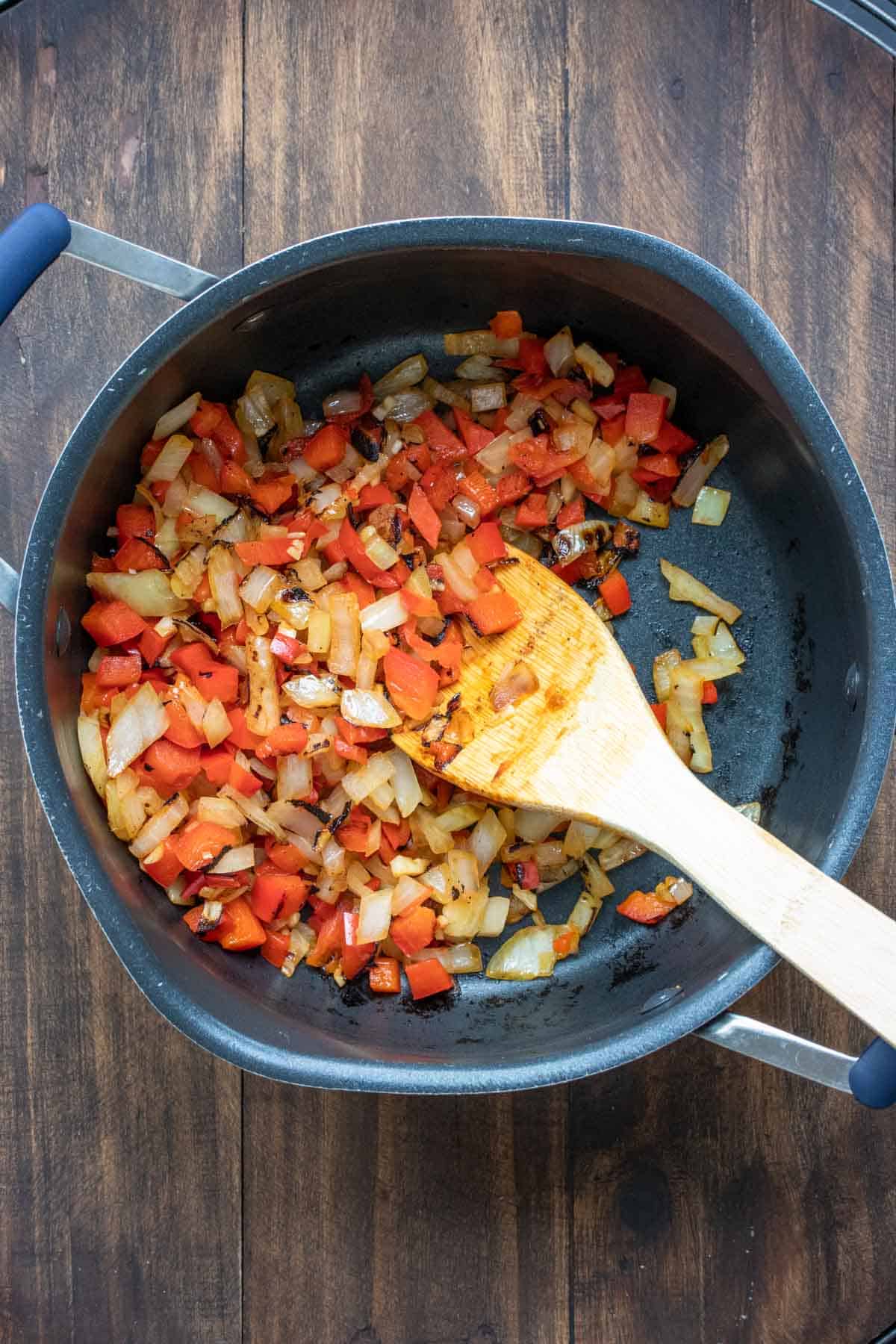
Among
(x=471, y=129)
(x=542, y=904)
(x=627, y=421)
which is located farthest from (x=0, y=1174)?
(x=471, y=129)

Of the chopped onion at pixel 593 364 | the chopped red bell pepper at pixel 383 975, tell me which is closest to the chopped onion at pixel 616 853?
the chopped red bell pepper at pixel 383 975

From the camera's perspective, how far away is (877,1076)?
1.15 meters

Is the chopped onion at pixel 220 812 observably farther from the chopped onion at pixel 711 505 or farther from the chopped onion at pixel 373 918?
the chopped onion at pixel 711 505

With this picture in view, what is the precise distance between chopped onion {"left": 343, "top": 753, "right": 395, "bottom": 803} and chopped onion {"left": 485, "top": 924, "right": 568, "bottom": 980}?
32 cm

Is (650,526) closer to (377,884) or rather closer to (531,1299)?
(377,884)

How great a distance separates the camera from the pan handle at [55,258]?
118cm

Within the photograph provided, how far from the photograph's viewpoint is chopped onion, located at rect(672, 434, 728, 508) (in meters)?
1.55

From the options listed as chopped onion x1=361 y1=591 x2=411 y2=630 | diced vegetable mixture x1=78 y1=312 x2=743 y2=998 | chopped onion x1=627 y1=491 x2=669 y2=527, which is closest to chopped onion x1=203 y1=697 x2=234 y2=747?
diced vegetable mixture x1=78 y1=312 x2=743 y2=998

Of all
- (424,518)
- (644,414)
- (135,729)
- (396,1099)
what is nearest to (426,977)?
(396,1099)

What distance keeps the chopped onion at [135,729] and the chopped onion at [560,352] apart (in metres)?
0.72

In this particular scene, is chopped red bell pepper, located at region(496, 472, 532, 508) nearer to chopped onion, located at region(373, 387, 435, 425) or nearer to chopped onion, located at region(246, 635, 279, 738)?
chopped onion, located at region(373, 387, 435, 425)

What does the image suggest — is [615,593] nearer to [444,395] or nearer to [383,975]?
[444,395]

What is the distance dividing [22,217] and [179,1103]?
120cm

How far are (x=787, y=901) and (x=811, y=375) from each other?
0.80 metres
